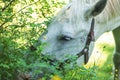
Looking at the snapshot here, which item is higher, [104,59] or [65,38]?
[65,38]

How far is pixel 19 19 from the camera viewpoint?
11.3ft

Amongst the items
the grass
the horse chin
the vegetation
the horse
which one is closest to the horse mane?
the horse

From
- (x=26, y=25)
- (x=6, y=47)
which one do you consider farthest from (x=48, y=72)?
(x=26, y=25)

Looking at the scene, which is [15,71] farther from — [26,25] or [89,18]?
[89,18]

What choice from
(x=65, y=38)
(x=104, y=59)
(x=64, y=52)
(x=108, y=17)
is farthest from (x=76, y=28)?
(x=104, y=59)

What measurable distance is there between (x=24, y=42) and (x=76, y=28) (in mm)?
604

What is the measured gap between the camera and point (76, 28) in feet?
12.3

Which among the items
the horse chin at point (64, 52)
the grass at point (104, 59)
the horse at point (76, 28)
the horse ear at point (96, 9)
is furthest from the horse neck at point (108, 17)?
the grass at point (104, 59)

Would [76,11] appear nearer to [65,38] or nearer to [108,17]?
[65,38]

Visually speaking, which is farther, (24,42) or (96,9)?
(96,9)

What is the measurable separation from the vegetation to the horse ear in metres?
0.33

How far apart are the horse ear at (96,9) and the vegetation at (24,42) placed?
325mm

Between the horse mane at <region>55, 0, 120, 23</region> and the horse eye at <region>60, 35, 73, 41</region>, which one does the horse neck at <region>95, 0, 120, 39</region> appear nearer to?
the horse mane at <region>55, 0, 120, 23</region>

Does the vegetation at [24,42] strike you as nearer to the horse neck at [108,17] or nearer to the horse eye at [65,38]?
the horse eye at [65,38]
